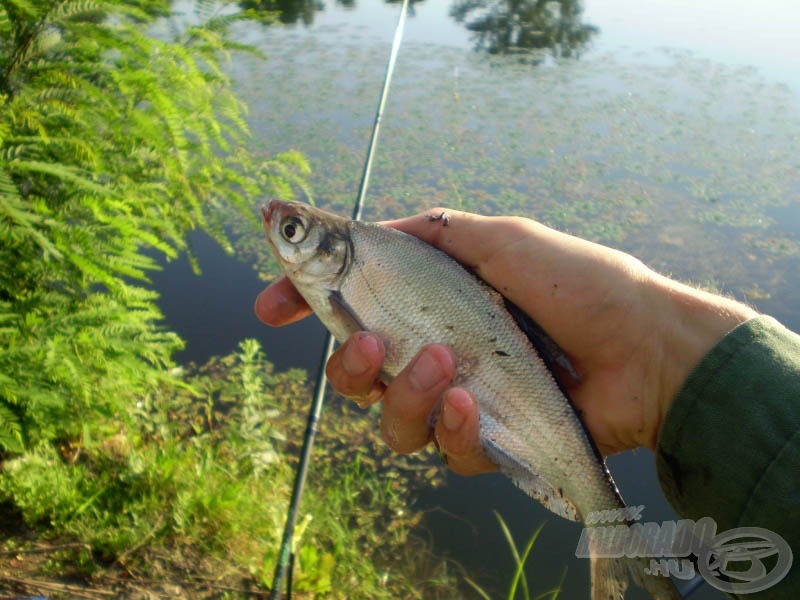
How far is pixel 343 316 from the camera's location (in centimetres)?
240

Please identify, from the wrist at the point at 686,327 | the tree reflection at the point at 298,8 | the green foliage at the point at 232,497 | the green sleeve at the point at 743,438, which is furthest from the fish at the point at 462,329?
the tree reflection at the point at 298,8


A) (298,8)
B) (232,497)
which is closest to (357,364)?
(232,497)

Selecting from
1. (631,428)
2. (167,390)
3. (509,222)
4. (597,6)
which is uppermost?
(597,6)

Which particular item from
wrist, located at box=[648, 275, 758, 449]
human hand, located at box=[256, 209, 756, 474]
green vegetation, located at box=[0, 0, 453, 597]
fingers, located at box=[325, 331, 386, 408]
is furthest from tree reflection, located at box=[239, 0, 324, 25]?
wrist, located at box=[648, 275, 758, 449]

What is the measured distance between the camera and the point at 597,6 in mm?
15469

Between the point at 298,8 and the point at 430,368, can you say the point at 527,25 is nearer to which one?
the point at 298,8

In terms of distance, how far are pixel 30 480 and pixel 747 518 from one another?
3338 millimetres

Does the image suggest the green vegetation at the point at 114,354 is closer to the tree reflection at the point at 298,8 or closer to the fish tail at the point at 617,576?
the fish tail at the point at 617,576

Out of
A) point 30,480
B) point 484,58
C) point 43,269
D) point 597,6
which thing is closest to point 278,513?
point 30,480

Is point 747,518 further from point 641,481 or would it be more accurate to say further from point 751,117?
point 751,117

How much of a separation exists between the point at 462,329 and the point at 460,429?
367 millimetres

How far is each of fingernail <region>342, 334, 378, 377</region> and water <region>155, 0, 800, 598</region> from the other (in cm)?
226

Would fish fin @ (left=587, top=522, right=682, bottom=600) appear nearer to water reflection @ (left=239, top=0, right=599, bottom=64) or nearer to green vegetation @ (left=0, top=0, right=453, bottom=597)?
green vegetation @ (left=0, top=0, right=453, bottom=597)

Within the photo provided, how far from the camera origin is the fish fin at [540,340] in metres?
2.35
